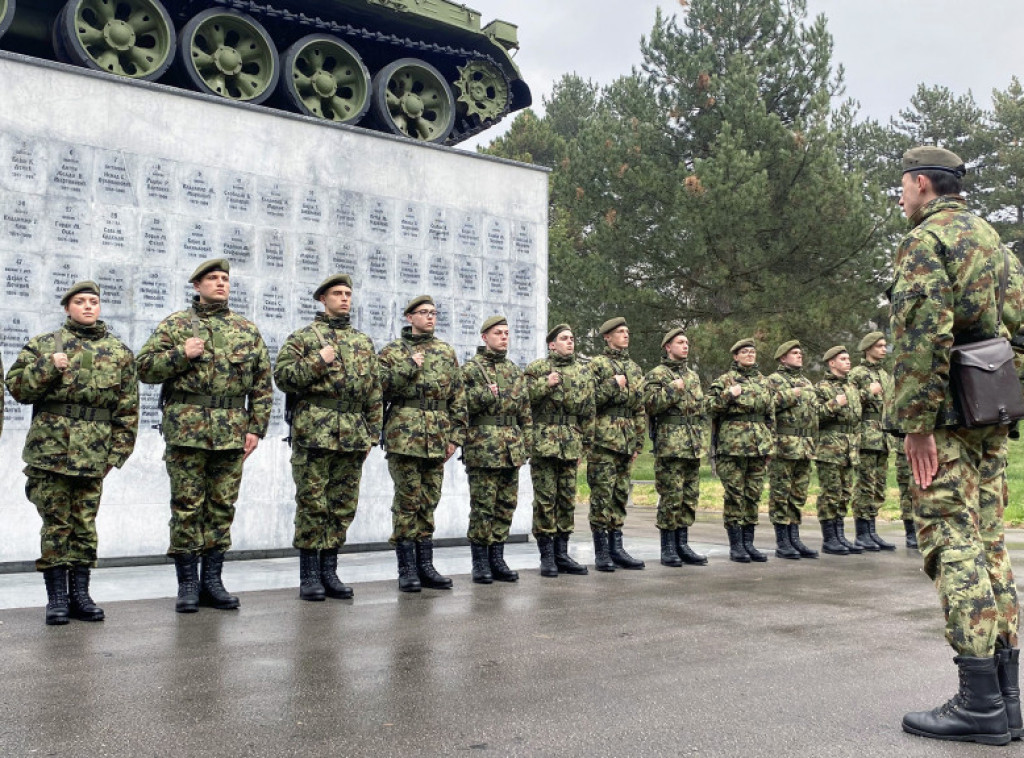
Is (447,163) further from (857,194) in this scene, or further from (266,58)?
(857,194)

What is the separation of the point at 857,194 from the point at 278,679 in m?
17.6

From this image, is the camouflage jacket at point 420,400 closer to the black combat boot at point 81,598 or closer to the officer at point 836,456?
the black combat boot at point 81,598

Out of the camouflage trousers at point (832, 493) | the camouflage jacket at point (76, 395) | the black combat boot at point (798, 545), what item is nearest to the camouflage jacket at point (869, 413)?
the camouflage trousers at point (832, 493)

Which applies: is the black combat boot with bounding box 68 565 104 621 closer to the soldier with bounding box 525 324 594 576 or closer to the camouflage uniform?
the camouflage uniform

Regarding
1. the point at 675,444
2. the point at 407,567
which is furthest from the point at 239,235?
the point at 675,444

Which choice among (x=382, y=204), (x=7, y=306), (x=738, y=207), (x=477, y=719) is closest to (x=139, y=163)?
(x=7, y=306)

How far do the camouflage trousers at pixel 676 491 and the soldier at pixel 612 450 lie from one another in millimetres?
387

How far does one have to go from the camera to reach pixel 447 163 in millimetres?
9297

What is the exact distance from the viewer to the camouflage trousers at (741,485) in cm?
816

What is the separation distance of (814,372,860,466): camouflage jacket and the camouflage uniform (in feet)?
19.2

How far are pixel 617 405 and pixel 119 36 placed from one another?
5.61 m

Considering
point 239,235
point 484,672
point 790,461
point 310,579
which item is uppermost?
point 239,235

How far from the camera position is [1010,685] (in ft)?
10.9

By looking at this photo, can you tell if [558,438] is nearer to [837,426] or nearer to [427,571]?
[427,571]
